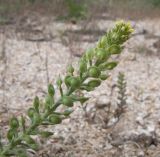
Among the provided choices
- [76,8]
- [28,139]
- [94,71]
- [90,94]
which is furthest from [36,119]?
[76,8]

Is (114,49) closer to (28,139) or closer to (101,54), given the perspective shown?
(101,54)

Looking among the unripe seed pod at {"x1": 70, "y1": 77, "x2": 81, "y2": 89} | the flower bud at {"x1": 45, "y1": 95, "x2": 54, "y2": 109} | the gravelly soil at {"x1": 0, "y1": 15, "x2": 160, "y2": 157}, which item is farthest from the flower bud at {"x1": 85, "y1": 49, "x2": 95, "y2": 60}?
the gravelly soil at {"x1": 0, "y1": 15, "x2": 160, "y2": 157}

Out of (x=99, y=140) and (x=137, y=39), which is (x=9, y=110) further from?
(x=137, y=39)

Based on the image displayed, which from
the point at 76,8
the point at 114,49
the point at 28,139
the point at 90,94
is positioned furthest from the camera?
the point at 76,8

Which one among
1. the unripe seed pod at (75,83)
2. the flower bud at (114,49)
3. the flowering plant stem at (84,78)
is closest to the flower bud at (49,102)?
the flowering plant stem at (84,78)

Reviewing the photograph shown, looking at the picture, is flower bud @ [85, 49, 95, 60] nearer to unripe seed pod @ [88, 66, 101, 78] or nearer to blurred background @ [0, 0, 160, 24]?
unripe seed pod @ [88, 66, 101, 78]

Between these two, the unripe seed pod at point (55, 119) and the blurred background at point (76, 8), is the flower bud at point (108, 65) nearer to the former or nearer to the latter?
the unripe seed pod at point (55, 119)

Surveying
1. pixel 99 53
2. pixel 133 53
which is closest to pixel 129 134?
pixel 99 53

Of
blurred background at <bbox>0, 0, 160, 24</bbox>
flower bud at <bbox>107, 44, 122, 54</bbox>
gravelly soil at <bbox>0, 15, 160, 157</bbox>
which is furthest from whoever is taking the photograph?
blurred background at <bbox>0, 0, 160, 24</bbox>
